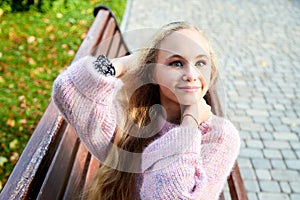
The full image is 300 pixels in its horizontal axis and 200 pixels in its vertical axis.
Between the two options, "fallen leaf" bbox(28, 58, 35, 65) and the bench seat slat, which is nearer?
the bench seat slat

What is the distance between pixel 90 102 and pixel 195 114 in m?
0.43

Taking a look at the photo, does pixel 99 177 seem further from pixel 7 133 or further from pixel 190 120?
pixel 7 133

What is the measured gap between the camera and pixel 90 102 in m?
1.56

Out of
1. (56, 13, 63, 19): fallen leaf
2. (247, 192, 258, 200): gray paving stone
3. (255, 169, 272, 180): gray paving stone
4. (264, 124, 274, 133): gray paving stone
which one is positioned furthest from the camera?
(56, 13, 63, 19): fallen leaf

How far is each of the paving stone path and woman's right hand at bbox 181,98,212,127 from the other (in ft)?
0.89

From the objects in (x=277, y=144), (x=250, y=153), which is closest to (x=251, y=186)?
(x=250, y=153)

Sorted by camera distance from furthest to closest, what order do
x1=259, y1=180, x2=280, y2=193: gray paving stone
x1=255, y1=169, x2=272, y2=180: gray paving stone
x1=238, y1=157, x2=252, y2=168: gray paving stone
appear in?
x1=238, y1=157, x2=252, y2=168: gray paving stone → x1=255, y1=169, x2=272, y2=180: gray paving stone → x1=259, y1=180, x2=280, y2=193: gray paving stone

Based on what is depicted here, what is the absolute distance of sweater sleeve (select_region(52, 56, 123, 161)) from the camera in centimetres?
155

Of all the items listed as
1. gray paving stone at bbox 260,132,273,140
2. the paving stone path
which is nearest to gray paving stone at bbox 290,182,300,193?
the paving stone path

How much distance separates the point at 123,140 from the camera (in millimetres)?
1622

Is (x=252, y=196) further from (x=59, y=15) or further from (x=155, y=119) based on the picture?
(x=59, y=15)

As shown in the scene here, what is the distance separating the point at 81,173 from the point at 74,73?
0.68 m

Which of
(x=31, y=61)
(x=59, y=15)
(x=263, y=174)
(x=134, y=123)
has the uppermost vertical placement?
(x=134, y=123)

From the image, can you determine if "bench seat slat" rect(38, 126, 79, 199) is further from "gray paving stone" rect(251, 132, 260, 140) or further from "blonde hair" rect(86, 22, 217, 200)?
"gray paving stone" rect(251, 132, 260, 140)
